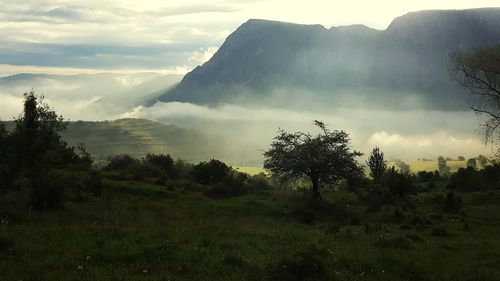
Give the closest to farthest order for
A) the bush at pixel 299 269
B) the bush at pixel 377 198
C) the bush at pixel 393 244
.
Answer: the bush at pixel 299 269 < the bush at pixel 393 244 < the bush at pixel 377 198

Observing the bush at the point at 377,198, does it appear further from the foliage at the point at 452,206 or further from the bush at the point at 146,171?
the bush at the point at 146,171

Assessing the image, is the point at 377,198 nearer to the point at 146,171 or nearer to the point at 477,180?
the point at 477,180

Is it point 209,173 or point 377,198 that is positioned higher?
point 209,173

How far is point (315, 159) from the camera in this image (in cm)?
4959

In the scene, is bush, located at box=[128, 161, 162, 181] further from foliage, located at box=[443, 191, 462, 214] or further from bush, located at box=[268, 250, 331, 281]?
bush, located at box=[268, 250, 331, 281]

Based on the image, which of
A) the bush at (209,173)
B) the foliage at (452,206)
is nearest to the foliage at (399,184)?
the foliage at (452,206)

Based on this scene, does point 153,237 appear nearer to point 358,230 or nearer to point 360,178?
point 358,230

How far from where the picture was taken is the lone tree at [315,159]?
166 ft

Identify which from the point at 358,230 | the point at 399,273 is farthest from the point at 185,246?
the point at 358,230

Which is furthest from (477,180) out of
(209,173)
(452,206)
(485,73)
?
(209,173)

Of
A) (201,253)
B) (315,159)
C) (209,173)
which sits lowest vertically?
(209,173)

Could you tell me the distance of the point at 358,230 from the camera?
101 ft

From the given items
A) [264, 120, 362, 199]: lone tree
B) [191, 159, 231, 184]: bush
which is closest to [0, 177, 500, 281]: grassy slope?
[264, 120, 362, 199]: lone tree

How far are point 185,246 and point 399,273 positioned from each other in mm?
8245
